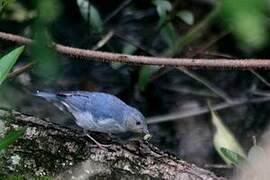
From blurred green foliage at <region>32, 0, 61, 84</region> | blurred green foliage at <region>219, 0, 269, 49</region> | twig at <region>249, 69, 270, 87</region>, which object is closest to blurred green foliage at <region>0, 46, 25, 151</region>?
blurred green foliage at <region>32, 0, 61, 84</region>

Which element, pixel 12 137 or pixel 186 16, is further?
pixel 186 16

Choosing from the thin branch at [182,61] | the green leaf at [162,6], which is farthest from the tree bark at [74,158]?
the green leaf at [162,6]

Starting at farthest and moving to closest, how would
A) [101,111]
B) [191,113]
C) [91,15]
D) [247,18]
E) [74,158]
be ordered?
[191,113]
[91,15]
[101,111]
[74,158]
[247,18]

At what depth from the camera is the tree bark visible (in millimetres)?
2967

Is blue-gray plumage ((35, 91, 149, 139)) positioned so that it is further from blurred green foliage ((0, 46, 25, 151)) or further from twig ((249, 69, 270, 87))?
twig ((249, 69, 270, 87))

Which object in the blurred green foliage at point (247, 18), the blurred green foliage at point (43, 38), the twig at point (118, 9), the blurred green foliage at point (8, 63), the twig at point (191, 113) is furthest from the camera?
the twig at point (118, 9)

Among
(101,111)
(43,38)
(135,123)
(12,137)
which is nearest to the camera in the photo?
(43,38)

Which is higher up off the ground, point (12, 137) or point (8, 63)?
point (8, 63)

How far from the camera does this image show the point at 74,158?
304 cm

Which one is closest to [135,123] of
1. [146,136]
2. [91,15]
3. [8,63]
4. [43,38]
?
[146,136]

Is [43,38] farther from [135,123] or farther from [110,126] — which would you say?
[135,123]

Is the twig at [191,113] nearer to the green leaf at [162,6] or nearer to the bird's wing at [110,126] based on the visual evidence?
the green leaf at [162,6]

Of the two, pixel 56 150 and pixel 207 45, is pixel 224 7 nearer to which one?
pixel 56 150

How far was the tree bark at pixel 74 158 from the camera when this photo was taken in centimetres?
297
